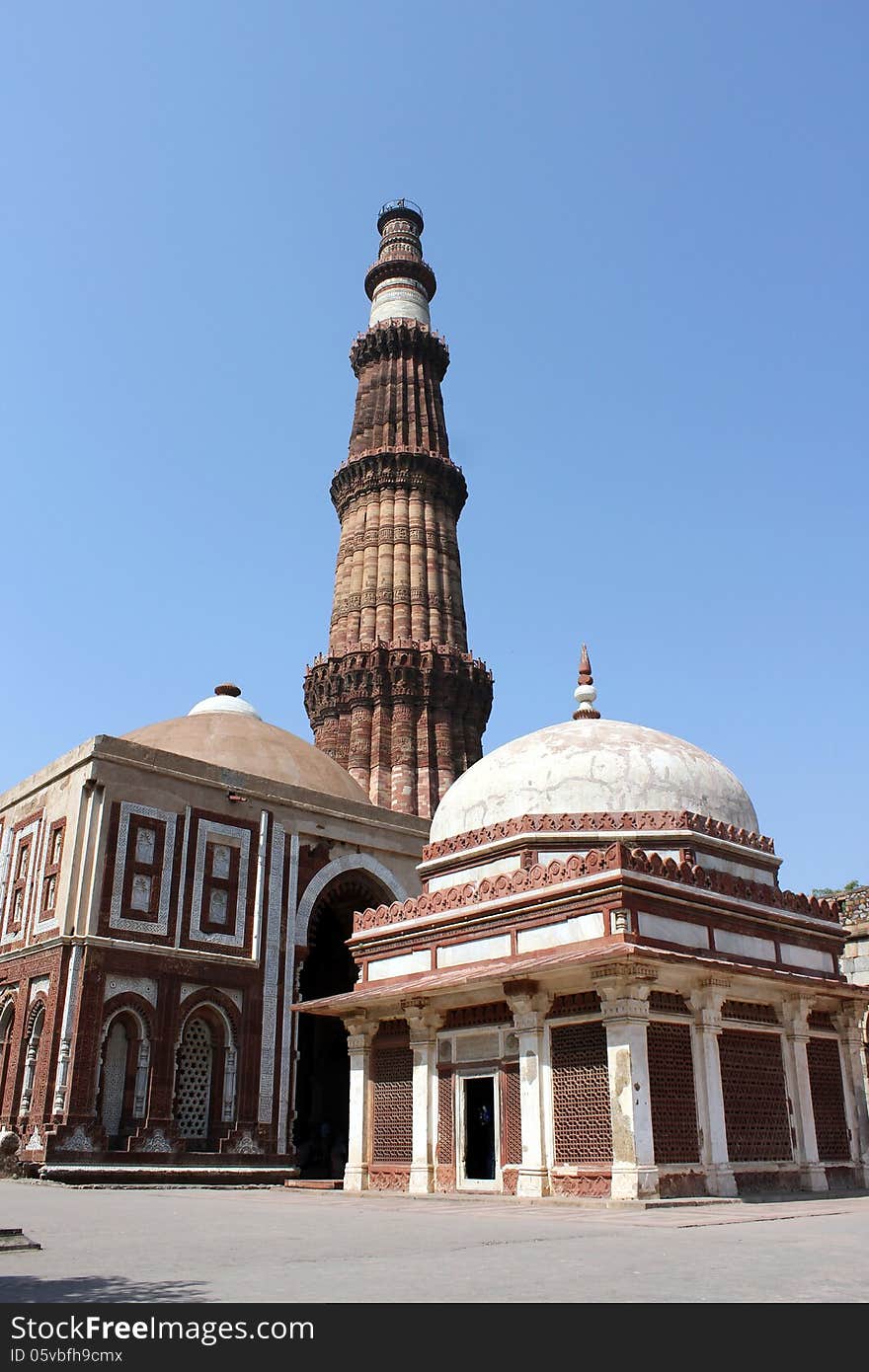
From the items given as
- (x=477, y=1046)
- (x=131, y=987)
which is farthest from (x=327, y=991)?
(x=477, y=1046)

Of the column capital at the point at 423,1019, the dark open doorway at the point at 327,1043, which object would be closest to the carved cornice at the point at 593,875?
the column capital at the point at 423,1019

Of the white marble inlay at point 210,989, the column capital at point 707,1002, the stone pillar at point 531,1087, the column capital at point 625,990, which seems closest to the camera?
the column capital at point 625,990

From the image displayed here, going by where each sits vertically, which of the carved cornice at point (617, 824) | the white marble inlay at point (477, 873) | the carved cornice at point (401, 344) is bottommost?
the white marble inlay at point (477, 873)

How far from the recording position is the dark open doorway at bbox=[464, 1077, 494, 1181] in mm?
14703

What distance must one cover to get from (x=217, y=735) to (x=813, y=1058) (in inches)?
608

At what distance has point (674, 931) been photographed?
549 inches

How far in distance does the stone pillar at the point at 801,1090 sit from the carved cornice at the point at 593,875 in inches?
59.2

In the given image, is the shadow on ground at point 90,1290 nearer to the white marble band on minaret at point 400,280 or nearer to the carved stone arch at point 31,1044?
the carved stone arch at point 31,1044

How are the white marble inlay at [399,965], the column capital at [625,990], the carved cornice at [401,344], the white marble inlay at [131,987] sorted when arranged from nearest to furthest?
the column capital at [625,990] < the white marble inlay at [399,965] < the white marble inlay at [131,987] < the carved cornice at [401,344]

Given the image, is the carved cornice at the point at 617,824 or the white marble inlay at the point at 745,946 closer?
the white marble inlay at the point at 745,946

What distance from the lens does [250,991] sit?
2170cm

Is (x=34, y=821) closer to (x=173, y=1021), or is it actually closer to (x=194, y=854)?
(x=194, y=854)

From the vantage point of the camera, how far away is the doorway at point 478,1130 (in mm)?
14633
